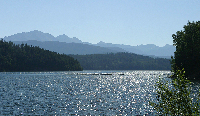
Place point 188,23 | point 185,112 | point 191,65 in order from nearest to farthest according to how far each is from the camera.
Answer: point 185,112 → point 191,65 → point 188,23

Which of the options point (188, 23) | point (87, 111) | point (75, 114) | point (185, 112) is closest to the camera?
point (185, 112)

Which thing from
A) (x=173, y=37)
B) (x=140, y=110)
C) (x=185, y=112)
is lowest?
(x=140, y=110)

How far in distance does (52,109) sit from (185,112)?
29245 millimetres

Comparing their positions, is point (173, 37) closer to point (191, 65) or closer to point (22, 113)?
point (191, 65)

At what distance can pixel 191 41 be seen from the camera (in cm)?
12369

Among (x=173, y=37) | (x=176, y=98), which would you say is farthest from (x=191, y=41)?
(x=176, y=98)

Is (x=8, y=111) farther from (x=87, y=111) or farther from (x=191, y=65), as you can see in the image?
(x=191, y=65)

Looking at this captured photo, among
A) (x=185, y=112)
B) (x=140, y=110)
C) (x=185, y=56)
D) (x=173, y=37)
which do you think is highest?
(x=173, y=37)

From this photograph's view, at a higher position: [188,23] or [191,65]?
[188,23]

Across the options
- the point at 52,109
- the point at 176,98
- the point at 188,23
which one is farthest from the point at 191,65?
the point at 176,98

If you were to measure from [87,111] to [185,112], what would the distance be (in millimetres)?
24640

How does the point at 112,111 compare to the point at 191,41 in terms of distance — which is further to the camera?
the point at 191,41

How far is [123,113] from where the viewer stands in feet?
142

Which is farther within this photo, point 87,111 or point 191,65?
point 191,65
